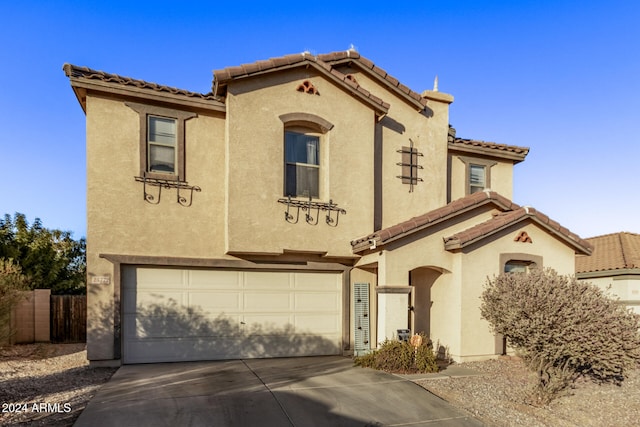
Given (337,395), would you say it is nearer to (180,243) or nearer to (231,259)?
(231,259)

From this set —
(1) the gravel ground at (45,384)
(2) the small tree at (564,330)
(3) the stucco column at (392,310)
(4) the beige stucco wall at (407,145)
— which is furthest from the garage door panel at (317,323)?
(2) the small tree at (564,330)

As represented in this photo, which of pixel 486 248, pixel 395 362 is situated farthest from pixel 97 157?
pixel 486 248

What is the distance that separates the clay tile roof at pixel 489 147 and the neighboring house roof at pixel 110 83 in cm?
786

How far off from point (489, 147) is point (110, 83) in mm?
11453

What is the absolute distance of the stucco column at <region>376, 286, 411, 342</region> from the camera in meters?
9.53

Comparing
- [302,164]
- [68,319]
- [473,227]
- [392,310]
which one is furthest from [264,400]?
[68,319]

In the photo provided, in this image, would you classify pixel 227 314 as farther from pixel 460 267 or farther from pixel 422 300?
pixel 460 267

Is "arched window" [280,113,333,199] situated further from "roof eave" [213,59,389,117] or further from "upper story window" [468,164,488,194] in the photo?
"upper story window" [468,164,488,194]

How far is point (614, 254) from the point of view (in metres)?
16.5

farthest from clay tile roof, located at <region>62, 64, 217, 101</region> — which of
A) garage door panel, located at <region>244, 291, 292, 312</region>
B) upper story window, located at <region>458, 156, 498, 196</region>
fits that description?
upper story window, located at <region>458, 156, 498, 196</region>

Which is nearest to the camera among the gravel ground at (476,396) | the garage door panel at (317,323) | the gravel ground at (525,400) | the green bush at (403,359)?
the gravel ground at (476,396)

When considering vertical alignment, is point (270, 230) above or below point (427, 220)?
below

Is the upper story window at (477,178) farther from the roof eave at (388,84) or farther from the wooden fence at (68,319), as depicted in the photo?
the wooden fence at (68,319)

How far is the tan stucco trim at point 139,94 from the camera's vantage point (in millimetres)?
9211
